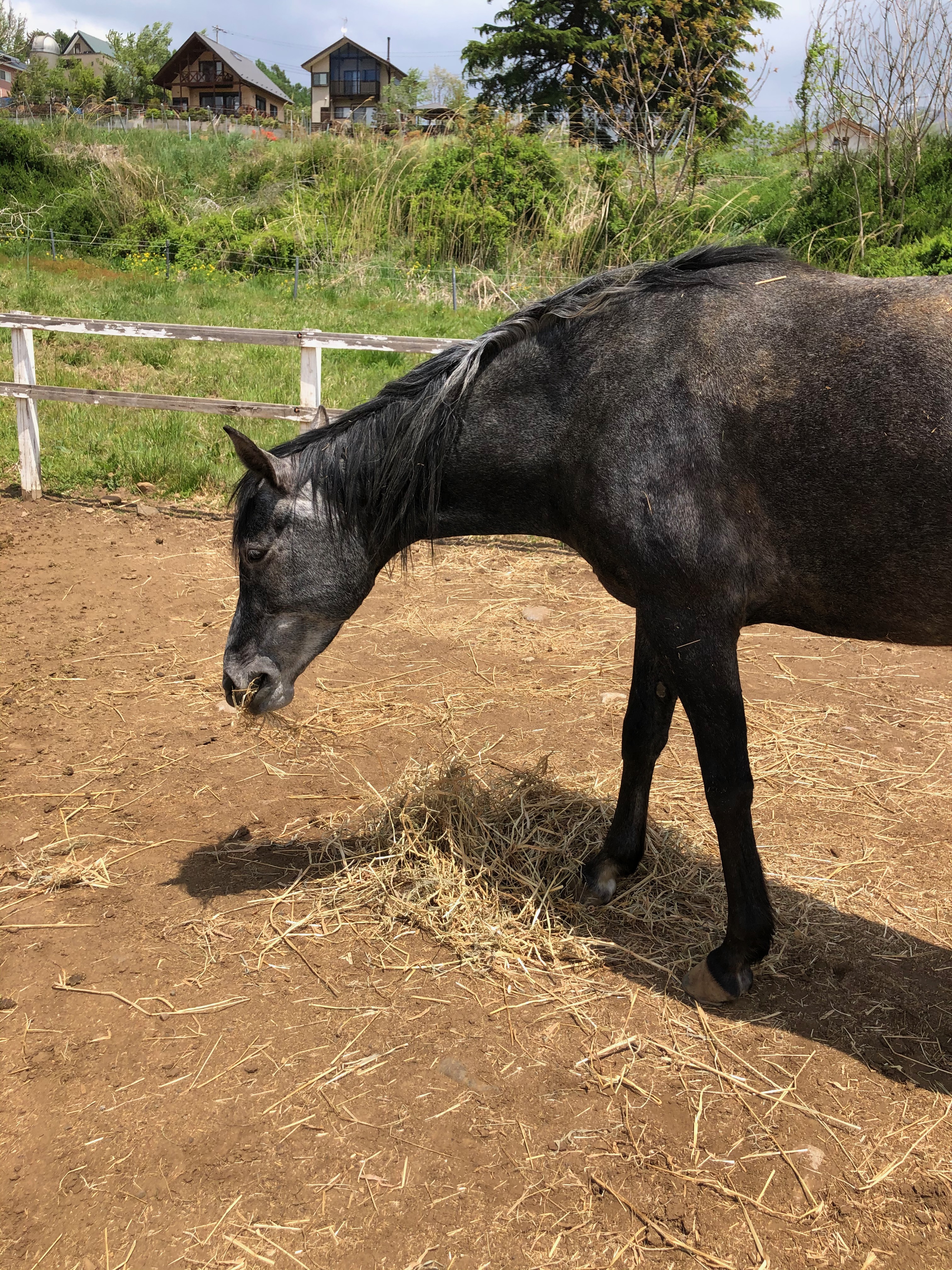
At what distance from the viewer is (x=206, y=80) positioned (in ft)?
188

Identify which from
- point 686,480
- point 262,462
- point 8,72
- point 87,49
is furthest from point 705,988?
point 87,49

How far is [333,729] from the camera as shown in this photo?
15.5 feet

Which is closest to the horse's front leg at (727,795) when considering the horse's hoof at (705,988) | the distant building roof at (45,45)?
the horse's hoof at (705,988)

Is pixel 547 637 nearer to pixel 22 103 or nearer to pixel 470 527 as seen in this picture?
pixel 470 527

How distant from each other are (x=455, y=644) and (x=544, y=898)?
264cm

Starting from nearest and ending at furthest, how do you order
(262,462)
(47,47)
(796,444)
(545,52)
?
1. (796,444)
2. (262,462)
3. (545,52)
4. (47,47)

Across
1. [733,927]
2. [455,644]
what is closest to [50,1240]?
[733,927]

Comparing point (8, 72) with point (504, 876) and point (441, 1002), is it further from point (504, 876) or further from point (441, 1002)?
point (441, 1002)

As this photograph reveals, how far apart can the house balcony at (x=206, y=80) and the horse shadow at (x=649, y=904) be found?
64833 mm

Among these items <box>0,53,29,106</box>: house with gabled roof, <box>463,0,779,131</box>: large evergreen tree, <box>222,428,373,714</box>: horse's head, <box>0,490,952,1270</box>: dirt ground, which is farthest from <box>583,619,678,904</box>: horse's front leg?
<box>0,53,29,106</box>: house with gabled roof

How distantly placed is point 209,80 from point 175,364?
2248 inches

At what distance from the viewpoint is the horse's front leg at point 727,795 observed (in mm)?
2695

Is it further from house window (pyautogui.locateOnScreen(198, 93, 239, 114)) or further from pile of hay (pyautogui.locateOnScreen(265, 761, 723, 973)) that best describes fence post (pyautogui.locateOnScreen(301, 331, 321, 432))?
house window (pyautogui.locateOnScreen(198, 93, 239, 114))

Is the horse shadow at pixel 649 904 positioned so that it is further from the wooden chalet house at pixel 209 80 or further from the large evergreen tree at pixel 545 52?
the wooden chalet house at pixel 209 80
